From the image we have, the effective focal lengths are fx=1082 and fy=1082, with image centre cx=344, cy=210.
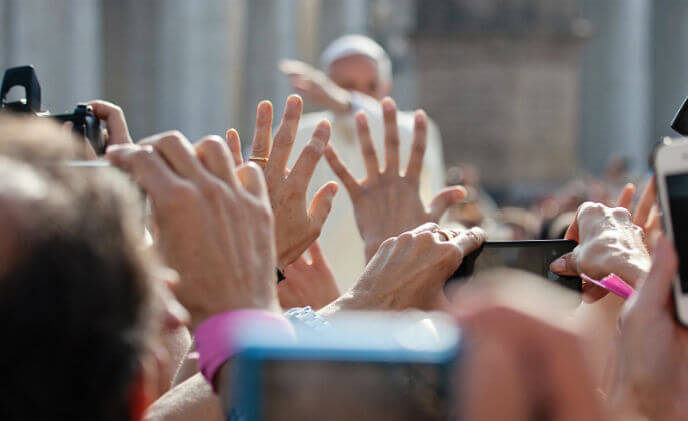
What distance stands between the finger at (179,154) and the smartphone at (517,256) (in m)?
0.81

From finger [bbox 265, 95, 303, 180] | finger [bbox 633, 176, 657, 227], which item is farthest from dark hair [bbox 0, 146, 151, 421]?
finger [bbox 633, 176, 657, 227]

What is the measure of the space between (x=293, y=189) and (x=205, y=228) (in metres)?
0.99

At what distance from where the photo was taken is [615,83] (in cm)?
3316

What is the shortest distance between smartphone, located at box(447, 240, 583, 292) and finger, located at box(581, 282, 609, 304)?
100mm

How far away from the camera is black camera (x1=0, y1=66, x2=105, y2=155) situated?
207 cm

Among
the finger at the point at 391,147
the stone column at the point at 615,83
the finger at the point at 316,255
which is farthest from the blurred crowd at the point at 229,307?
the stone column at the point at 615,83

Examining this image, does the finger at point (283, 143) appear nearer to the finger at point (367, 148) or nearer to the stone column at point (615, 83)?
the finger at point (367, 148)

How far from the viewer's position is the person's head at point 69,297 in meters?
1.15

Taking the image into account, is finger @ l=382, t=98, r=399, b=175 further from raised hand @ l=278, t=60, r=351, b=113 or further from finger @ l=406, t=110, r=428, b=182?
raised hand @ l=278, t=60, r=351, b=113

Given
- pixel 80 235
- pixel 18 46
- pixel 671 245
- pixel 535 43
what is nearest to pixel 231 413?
pixel 80 235

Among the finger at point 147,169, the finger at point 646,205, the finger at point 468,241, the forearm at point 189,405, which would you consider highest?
the finger at point 147,169

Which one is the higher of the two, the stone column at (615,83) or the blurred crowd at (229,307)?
the blurred crowd at (229,307)

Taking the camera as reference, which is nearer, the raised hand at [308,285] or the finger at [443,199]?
the raised hand at [308,285]

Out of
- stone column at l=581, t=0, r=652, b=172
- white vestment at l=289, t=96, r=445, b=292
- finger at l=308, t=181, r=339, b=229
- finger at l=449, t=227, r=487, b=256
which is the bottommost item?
stone column at l=581, t=0, r=652, b=172
